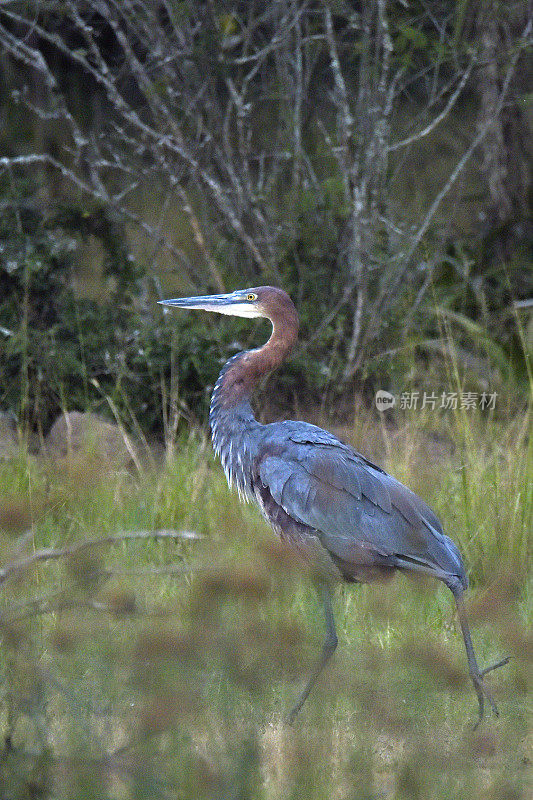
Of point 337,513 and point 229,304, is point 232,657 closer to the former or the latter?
point 337,513

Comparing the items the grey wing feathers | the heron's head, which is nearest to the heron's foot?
the grey wing feathers

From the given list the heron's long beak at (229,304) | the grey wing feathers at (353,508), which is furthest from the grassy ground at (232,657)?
the heron's long beak at (229,304)

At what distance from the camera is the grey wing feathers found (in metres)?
3.43

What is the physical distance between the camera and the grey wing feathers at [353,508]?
3.43 metres

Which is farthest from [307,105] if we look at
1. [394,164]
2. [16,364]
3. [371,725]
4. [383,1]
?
[371,725]

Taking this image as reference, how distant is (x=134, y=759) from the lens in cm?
186

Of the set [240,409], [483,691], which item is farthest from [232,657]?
[240,409]

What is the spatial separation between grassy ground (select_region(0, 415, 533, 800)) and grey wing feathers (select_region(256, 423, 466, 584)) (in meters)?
0.17

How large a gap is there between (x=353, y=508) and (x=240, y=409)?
2.11ft

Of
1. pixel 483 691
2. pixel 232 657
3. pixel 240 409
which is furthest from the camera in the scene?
pixel 240 409

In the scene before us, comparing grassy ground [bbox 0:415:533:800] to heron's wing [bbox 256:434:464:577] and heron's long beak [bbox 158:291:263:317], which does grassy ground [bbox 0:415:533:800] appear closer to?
heron's wing [bbox 256:434:464:577]

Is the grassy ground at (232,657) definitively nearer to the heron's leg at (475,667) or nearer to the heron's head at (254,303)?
the heron's leg at (475,667)

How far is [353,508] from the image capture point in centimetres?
349

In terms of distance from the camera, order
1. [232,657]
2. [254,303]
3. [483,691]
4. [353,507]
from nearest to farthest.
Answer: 1. [232,657]
2. [483,691]
3. [353,507]
4. [254,303]
